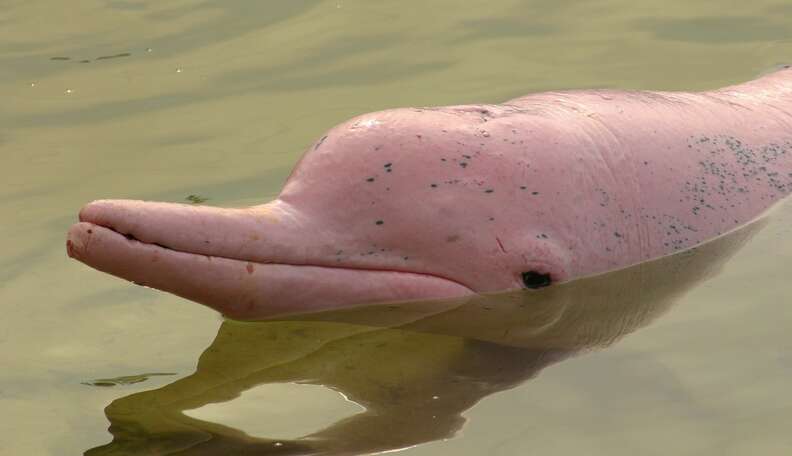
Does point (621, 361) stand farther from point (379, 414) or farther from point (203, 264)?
point (203, 264)

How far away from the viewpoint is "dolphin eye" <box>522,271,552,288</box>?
17.1ft

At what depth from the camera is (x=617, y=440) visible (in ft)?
13.2

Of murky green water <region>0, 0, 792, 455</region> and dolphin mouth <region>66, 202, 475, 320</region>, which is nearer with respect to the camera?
murky green water <region>0, 0, 792, 455</region>

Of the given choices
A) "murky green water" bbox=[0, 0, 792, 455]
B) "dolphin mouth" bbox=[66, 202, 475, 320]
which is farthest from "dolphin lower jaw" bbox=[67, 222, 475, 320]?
"murky green water" bbox=[0, 0, 792, 455]

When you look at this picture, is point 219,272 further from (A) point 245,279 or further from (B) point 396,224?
(B) point 396,224

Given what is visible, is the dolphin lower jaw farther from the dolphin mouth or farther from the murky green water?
the murky green water

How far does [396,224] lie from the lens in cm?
504

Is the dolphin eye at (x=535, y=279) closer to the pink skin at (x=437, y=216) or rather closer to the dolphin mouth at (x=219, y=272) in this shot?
the pink skin at (x=437, y=216)

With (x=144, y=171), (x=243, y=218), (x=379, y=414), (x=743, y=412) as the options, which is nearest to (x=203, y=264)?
(x=243, y=218)

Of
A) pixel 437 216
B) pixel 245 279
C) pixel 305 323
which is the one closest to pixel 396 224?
pixel 437 216

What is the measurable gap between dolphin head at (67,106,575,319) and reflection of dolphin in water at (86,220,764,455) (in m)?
0.10

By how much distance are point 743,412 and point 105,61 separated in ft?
18.1

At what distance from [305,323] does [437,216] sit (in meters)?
0.58

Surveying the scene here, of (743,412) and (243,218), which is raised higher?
(243,218)
